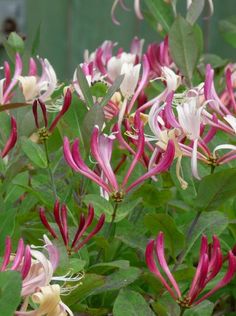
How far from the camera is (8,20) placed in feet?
12.5

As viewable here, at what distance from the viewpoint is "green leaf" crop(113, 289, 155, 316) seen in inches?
32.1

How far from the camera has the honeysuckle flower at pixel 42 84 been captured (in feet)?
3.58

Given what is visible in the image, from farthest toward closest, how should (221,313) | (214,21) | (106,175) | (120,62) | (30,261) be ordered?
(214,21), (120,62), (221,313), (106,175), (30,261)

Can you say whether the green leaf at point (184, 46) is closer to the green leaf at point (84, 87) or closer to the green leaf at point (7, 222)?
the green leaf at point (84, 87)

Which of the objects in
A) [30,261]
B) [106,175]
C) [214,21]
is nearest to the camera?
[30,261]

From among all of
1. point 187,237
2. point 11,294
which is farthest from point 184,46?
point 11,294

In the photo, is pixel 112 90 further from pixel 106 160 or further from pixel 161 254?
pixel 161 254

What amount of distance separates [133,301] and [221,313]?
243mm

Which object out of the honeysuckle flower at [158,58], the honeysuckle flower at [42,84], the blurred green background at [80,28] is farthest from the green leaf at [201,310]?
the blurred green background at [80,28]

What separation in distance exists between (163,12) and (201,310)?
56cm

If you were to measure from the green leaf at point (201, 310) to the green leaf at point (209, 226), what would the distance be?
0.07 metres

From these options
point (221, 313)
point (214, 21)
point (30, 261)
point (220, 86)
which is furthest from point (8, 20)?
point (30, 261)

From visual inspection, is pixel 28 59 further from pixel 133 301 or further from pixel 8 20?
pixel 8 20

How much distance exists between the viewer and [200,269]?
0.79 m
